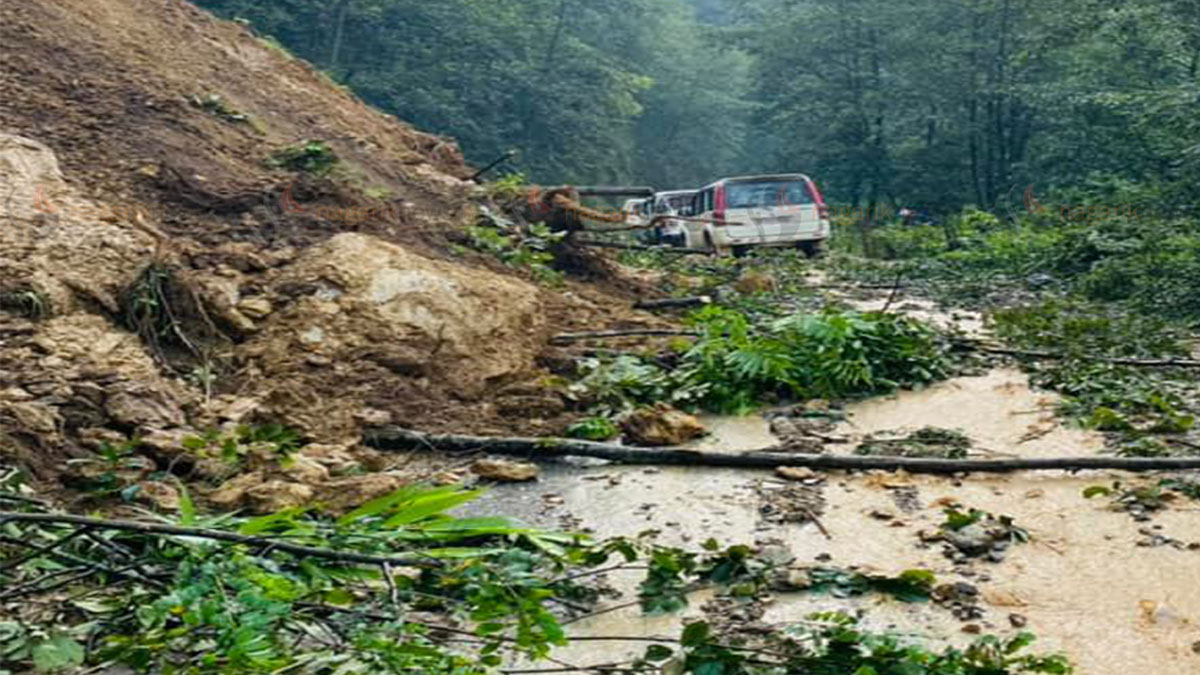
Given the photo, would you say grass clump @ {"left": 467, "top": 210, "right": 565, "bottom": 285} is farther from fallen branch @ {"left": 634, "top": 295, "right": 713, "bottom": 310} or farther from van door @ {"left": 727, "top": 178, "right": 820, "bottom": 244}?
van door @ {"left": 727, "top": 178, "right": 820, "bottom": 244}

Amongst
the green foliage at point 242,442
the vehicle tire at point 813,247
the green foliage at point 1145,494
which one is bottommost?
the green foliage at point 1145,494

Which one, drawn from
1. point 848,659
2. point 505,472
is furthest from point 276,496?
point 848,659

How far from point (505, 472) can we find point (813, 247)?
11.5 meters

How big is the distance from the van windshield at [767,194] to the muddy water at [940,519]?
30.1 ft

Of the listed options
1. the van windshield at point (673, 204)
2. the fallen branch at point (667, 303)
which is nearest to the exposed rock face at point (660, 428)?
the fallen branch at point (667, 303)

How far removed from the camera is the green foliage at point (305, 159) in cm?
984

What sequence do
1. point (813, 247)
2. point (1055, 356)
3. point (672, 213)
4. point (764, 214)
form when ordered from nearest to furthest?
1. point (1055, 356)
2. point (764, 214)
3. point (813, 247)
4. point (672, 213)

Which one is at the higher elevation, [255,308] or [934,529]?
[255,308]

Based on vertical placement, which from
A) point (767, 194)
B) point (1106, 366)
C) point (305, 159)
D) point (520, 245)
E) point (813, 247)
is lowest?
point (1106, 366)

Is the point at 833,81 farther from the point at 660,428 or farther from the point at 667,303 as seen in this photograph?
the point at 660,428

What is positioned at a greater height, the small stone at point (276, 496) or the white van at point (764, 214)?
the white van at point (764, 214)

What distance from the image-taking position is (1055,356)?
8094 millimetres

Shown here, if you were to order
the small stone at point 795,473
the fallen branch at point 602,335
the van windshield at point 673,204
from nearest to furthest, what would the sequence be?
the small stone at point 795,473 < the fallen branch at point 602,335 < the van windshield at point 673,204

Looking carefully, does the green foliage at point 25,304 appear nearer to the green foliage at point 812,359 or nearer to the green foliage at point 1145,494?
the green foliage at point 812,359
